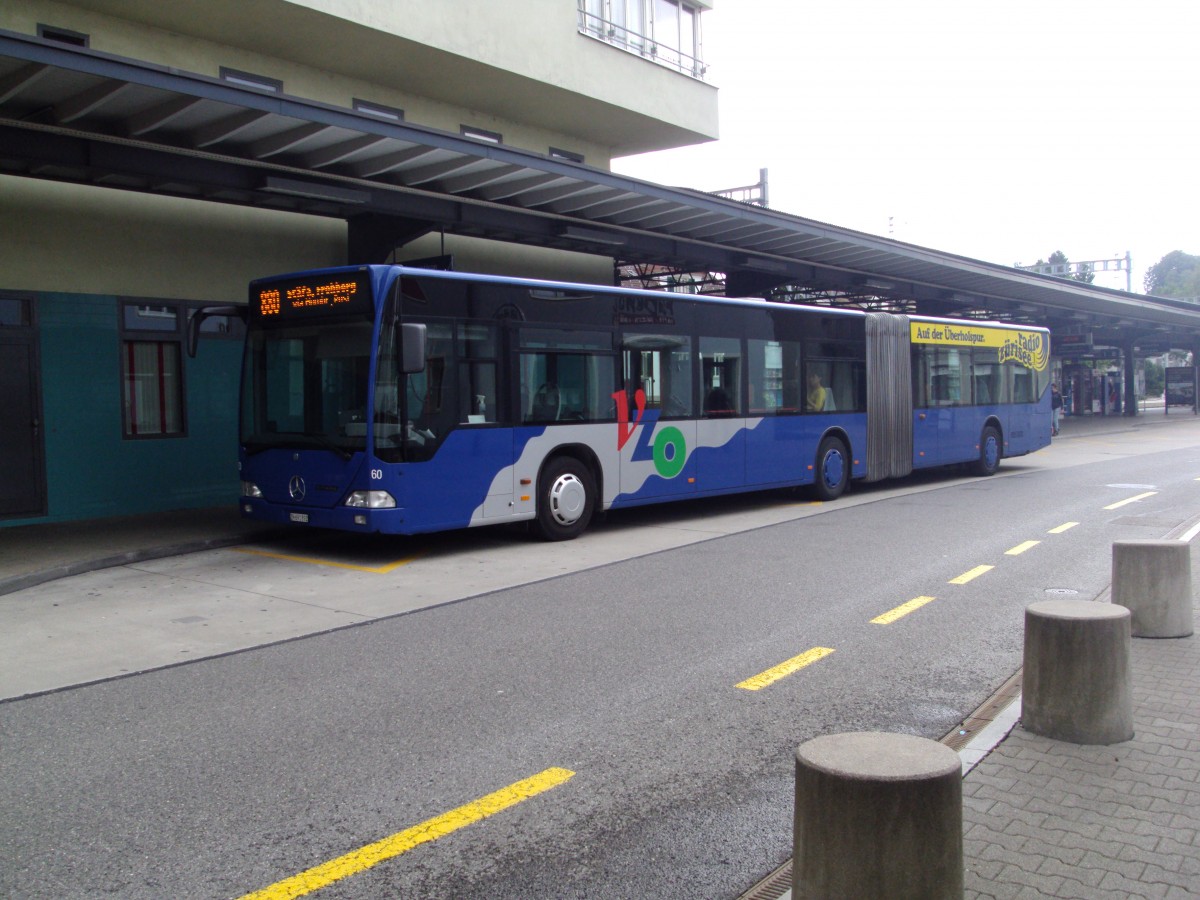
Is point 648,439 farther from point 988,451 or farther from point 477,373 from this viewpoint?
point 988,451

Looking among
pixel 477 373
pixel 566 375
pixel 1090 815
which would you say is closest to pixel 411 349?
pixel 477 373

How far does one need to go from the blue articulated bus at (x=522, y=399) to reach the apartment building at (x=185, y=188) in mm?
2319

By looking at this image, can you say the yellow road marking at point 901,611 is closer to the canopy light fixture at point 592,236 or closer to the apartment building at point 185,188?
the apartment building at point 185,188

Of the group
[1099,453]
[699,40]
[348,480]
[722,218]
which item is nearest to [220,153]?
[348,480]

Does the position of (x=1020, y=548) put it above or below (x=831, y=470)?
below

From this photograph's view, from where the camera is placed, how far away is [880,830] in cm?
314

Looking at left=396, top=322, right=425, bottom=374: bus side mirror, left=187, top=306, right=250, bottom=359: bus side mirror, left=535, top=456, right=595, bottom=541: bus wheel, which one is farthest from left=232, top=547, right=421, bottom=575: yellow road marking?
left=187, top=306, right=250, bottom=359: bus side mirror

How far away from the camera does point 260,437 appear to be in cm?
1190

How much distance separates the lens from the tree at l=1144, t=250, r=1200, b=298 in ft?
450

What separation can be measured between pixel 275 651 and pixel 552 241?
42.0ft

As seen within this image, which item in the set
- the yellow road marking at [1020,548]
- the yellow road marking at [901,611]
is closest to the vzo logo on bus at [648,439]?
the yellow road marking at [1020,548]

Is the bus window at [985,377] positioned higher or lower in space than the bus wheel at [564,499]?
higher

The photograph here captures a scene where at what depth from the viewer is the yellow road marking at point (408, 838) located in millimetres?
3823

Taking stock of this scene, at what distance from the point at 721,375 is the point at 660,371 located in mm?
1423
